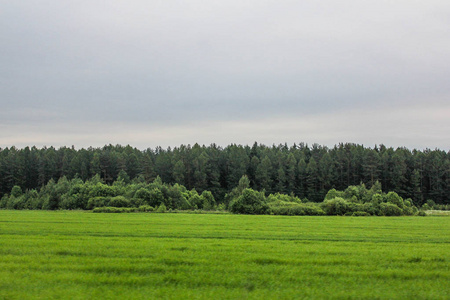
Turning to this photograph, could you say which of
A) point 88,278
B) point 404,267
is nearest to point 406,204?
point 404,267

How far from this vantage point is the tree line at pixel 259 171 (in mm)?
111812

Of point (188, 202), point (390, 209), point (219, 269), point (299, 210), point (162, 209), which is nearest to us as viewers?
point (219, 269)

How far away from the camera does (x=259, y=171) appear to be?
11575cm

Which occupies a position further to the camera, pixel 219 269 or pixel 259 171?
pixel 259 171

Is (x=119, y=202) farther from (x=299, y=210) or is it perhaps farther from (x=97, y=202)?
(x=299, y=210)

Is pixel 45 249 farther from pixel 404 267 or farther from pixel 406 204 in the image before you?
pixel 406 204

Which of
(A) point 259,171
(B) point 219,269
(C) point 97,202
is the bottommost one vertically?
(C) point 97,202

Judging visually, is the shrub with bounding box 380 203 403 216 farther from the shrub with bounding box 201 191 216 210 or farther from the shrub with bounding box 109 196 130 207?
the shrub with bounding box 109 196 130 207

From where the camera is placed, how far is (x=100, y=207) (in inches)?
2307

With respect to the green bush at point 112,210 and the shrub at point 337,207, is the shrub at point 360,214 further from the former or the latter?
the green bush at point 112,210

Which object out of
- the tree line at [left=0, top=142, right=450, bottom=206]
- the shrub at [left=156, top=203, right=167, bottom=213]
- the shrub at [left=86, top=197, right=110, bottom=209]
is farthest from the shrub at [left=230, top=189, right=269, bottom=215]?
the tree line at [left=0, top=142, right=450, bottom=206]

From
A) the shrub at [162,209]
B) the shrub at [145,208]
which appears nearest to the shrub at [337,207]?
the shrub at [162,209]

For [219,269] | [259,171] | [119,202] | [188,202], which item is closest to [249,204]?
[188,202]

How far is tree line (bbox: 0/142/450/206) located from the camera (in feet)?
367
